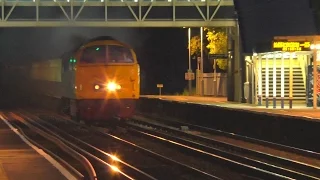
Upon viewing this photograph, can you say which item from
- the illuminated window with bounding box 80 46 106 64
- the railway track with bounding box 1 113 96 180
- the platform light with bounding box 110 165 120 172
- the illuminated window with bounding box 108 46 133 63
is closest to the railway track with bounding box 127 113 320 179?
the illuminated window with bounding box 108 46 133 63

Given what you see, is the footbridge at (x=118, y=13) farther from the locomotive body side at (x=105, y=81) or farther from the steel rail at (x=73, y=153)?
the locomotive body side at (x=105, y=81)

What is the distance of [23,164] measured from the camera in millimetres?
14594

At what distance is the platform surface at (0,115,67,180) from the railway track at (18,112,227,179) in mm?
1963

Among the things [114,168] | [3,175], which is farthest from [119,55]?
[3,175]

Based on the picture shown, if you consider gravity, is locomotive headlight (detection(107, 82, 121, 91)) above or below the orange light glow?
above

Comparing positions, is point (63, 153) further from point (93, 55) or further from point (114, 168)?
point (93, 55)

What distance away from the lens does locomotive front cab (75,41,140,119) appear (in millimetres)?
26500

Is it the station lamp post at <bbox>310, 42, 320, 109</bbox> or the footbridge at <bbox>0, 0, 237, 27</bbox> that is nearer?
the station lamp post at <bbox>310, 42, 320, 109</bbox>

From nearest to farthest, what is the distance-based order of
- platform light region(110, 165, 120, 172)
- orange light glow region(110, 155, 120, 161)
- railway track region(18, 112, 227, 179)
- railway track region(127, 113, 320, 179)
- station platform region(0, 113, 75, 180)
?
station platform region(0, 113, 75, 180) < railway track region(127, 113, 320, 179) < railway track region(18, 112, 227, 179) < platform light region(110, 165, 120, 172) < orange light glow region(110, 155, 120, 161)

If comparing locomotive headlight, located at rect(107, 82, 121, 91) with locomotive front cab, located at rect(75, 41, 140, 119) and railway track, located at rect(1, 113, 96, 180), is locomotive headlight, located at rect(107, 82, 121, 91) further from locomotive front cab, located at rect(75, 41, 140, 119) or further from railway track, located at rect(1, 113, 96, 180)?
railway track, located at rect(1, 113, 96, 180)

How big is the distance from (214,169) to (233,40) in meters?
27.7

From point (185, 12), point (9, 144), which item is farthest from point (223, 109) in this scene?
point (185, 12)

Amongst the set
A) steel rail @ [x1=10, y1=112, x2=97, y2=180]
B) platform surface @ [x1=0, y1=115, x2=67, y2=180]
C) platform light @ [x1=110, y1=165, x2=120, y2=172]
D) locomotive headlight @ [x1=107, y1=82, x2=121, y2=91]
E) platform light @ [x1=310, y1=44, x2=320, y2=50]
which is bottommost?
platform light @ [x1=110, y1=165, x2=120, y2=172]

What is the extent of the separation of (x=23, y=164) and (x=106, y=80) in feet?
40.4
